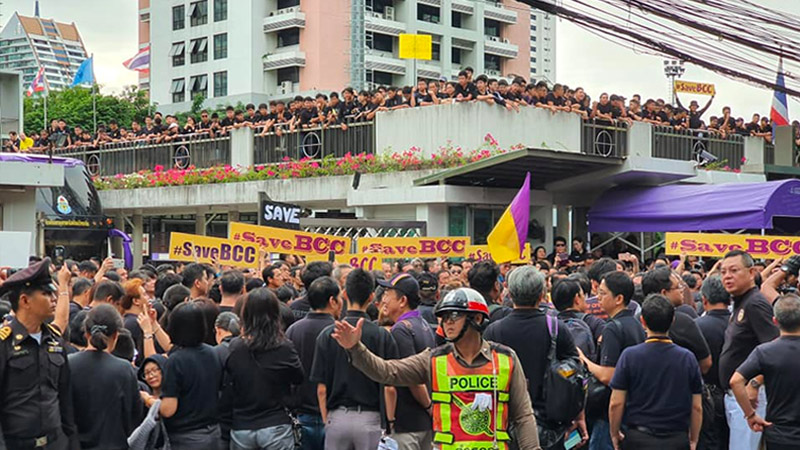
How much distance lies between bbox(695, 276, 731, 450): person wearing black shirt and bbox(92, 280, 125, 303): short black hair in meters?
4.59

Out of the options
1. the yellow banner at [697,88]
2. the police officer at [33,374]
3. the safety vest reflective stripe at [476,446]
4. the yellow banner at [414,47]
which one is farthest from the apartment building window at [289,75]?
the safety vest reflective stripe at [476,446]

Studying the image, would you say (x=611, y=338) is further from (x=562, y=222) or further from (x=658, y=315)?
(x=562, y=222)

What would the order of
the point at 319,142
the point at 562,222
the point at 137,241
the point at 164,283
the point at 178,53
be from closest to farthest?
the point at 164,283 → the point at 562,222 → the point at 319,142 → the point at 137,241 → the point at 178,53

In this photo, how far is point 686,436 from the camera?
23.6 feet

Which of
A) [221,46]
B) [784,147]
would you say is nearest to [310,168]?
[784,147]

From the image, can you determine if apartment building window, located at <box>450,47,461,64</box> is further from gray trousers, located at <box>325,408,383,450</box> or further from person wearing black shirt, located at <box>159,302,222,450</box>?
person wearing black shirt, located at <box>159,302,222,450</box>

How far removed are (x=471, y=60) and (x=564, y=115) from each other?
5616cm

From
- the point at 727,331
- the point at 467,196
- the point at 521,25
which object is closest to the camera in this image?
the point at 727,331

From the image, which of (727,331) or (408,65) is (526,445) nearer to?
(727,331)

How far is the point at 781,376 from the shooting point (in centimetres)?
722

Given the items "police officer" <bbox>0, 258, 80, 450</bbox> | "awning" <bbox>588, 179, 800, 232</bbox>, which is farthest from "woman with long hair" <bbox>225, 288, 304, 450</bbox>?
"awning" <bbox>588, 179, 800, 232</bbox>

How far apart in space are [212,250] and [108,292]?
5.04 meters

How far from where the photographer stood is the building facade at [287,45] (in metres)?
71.1

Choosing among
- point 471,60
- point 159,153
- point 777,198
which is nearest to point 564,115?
point 777,198
